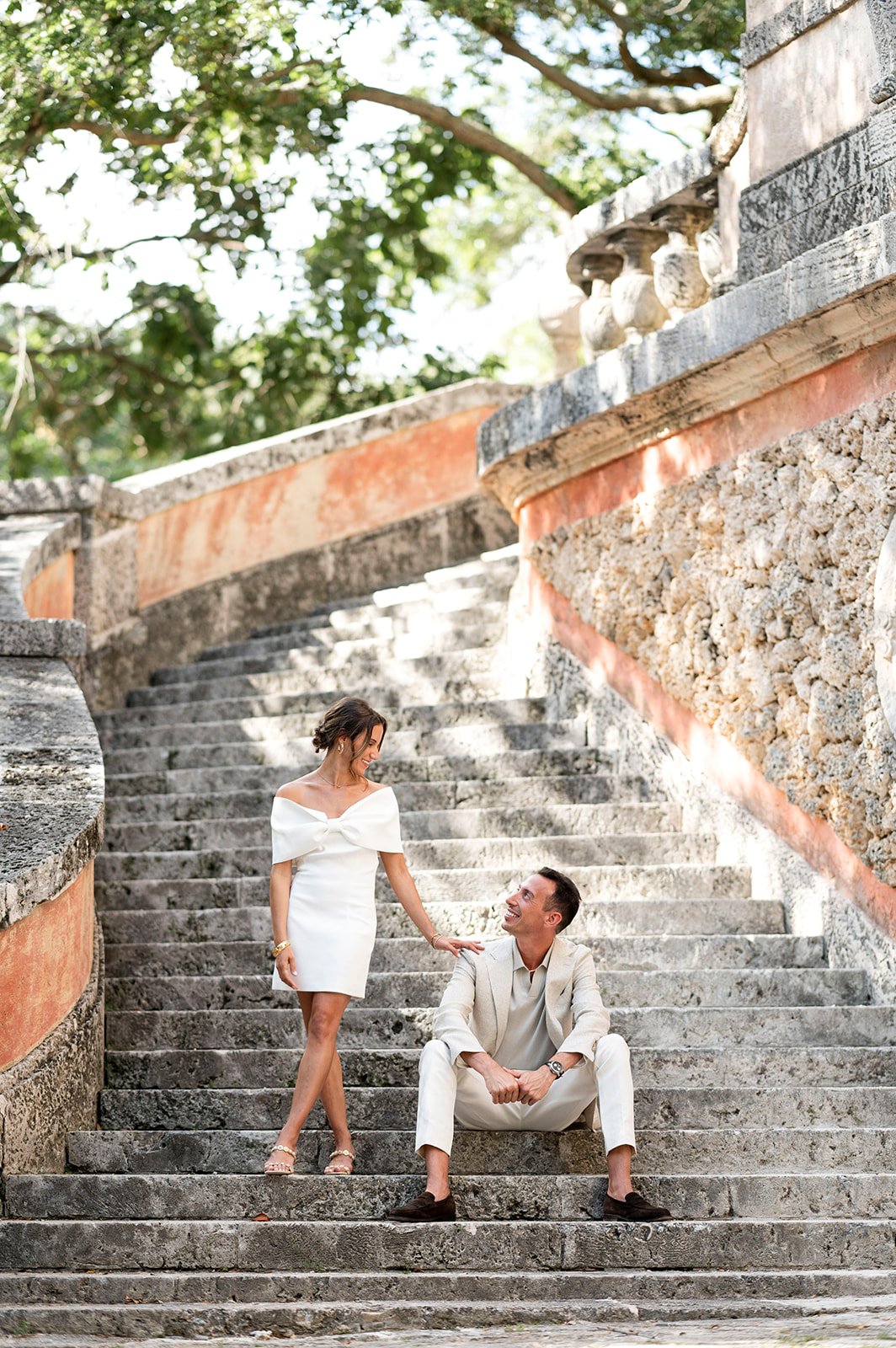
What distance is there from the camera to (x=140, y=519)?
8.99 m

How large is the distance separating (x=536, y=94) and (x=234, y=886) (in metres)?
12.4

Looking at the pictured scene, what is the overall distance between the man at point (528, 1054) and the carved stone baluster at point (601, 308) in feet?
9.52

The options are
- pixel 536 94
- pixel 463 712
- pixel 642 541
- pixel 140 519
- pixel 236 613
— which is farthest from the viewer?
pixel 536 94

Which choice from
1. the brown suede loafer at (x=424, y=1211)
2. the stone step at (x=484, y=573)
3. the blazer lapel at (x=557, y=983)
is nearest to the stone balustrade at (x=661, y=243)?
the stone step at (x=484, y=573)

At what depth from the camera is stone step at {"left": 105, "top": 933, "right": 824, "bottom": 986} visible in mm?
5680

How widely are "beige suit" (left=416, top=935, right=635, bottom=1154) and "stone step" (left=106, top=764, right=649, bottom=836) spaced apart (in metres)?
1.82

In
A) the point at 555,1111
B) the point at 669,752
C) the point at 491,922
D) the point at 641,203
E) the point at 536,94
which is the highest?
the point at 536,94

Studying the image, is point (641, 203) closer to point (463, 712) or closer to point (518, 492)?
point (518, 492)

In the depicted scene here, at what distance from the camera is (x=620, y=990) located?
5.47 metres

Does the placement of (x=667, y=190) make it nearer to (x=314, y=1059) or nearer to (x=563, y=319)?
(x=563, y=319)

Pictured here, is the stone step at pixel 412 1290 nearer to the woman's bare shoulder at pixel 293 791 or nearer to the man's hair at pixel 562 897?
the man's hair at pixel 562 897

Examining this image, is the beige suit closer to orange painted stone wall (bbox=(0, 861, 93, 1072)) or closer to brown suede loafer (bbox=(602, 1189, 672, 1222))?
brown suede loafer (bbox=(602, 1189, 672, 1222))

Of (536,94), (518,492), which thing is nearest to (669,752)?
(518,492)

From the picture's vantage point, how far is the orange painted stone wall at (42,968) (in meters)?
4.43
